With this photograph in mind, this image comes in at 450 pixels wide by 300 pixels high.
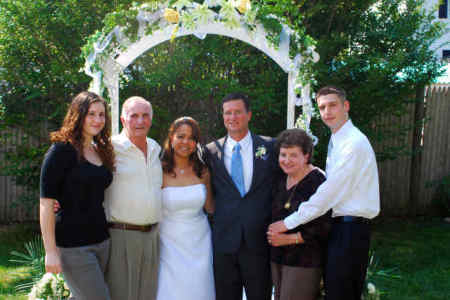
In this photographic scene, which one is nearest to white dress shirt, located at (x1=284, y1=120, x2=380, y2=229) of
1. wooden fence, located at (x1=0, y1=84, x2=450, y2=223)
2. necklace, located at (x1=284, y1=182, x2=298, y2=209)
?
necklace, located at (x1=284, y1=182, x2=298, y2=209)

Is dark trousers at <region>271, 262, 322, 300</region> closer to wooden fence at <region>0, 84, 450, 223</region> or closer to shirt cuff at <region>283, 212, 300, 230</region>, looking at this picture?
shirt cuff at <region>283, 212, 300, 230</region>

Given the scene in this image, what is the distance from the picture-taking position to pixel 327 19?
6031mm

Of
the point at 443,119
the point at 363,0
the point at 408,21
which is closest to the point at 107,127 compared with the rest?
the point at 363,0

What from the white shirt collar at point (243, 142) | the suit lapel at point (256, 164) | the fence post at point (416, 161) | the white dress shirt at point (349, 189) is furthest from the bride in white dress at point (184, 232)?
the fence post at point (416, 161)

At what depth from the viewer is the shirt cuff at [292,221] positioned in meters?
2.92

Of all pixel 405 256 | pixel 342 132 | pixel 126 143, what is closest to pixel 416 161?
pixel 405 256

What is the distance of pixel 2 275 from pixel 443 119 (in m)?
7.67

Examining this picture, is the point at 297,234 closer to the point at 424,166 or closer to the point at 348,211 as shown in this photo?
the point at 348,211

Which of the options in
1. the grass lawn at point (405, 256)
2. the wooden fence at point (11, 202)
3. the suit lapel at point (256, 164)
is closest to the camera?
the suit lapel at point (256, 164)

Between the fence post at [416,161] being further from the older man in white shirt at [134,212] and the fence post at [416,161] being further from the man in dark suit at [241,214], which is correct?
the older man in white shirt at [134,212]

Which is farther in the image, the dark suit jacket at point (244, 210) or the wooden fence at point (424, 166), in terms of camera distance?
the wooden fence at point (424, 166)

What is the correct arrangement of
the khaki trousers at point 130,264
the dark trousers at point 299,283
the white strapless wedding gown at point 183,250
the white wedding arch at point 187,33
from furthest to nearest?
the white wedding arch at point 187,33 < the white strapless wedding gown at point 183,250 < the khaki trousers at point 130,264 < the dark trousers at point 299,283

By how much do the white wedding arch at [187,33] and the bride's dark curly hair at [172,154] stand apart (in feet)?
2.98

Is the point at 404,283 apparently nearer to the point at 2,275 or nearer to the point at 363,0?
the point at 363,0
